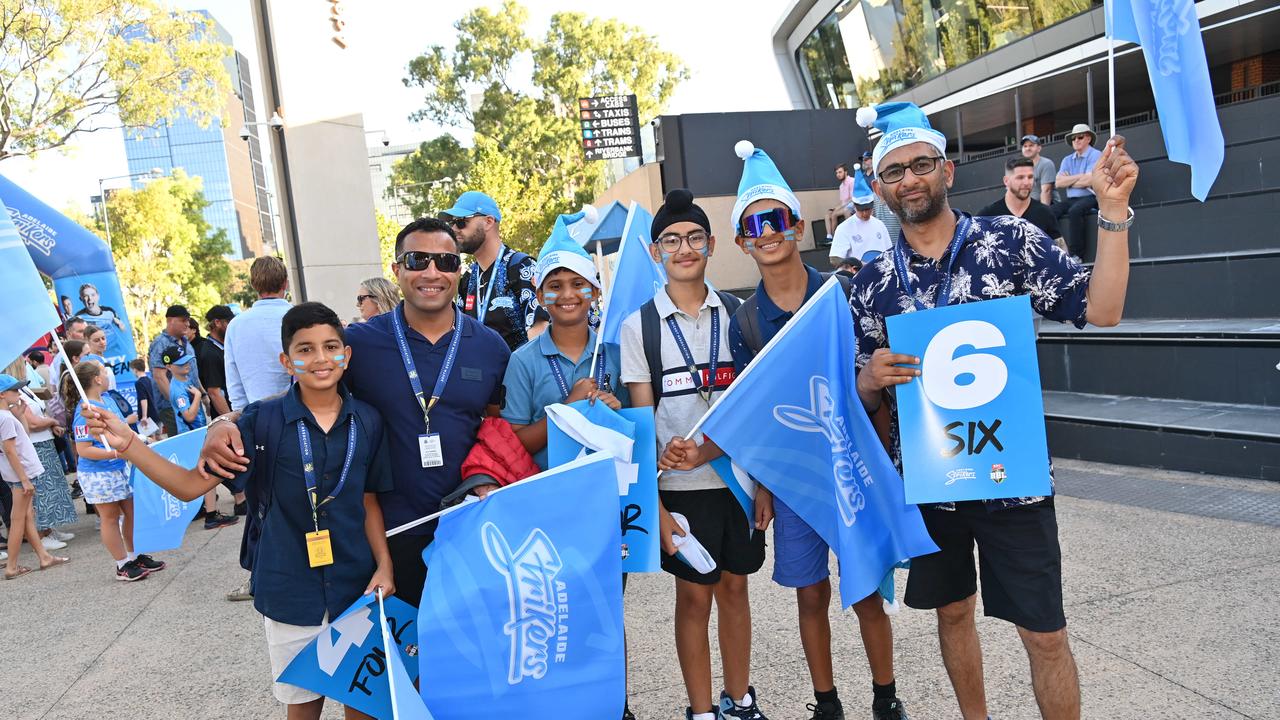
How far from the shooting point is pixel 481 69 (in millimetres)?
47750

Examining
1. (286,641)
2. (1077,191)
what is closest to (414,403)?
(286,641)

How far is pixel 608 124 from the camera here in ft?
103

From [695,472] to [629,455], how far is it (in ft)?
1.15

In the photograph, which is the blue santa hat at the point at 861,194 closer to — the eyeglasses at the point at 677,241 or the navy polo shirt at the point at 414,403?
the eyeglasses at the point at 677,241

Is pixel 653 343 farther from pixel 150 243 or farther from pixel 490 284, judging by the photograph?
pixel 150 243

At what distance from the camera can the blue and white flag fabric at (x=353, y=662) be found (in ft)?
9.66

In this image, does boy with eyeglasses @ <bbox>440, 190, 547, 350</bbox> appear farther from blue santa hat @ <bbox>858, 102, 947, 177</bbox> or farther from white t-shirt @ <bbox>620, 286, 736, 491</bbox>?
blue santa hat @ <bbox>858, 102, 947, 177</bbox>

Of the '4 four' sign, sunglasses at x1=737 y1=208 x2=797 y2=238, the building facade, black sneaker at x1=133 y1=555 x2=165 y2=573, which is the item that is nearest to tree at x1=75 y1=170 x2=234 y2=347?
black sneaker at x1=133 y1=555 x2=165 y2=573

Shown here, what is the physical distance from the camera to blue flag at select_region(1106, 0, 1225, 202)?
9.32ft

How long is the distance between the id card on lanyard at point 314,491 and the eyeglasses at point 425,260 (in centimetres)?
67

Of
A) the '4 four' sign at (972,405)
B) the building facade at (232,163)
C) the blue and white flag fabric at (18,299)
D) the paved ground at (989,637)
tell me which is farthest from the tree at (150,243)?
the building facade at (232,163)

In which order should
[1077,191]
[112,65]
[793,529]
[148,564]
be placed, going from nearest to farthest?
[793,529] → [148,564] → [1077,191] → [112,65]

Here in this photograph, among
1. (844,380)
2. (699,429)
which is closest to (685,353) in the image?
(699,429)

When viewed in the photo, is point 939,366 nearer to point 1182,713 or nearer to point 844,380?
point 844,380
